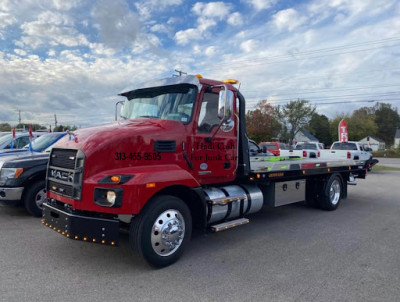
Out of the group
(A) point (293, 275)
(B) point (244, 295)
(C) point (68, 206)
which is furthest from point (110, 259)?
(A) point (293, 275)

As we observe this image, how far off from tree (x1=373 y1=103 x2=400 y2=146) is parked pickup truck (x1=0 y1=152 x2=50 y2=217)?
351 feet

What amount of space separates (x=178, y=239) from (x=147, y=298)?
1101 millimetres

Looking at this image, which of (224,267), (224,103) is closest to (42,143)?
(224,103)

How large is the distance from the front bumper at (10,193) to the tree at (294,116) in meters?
54.8

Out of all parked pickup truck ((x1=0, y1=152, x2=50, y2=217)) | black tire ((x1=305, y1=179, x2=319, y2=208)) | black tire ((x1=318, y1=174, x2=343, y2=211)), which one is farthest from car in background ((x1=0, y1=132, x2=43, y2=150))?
black tire ((x1=318, y1=174, x2=343, y2=211))

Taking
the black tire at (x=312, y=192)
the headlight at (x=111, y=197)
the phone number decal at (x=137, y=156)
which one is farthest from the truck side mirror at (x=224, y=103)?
the black tire at (x=312, y=192)

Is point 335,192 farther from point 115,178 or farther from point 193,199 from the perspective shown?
point 115,178

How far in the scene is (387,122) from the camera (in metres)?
97.6

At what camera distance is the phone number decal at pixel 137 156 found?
4.21 meters

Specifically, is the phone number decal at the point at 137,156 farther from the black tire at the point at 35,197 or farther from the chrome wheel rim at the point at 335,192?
the chrome wheel rim at the point at 335,192

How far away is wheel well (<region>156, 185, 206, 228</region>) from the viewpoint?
4.65 meters

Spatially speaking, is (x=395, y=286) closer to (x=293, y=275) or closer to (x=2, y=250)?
(x=293, y=275)

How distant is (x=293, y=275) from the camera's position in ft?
13.5

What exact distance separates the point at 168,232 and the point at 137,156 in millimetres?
1108
